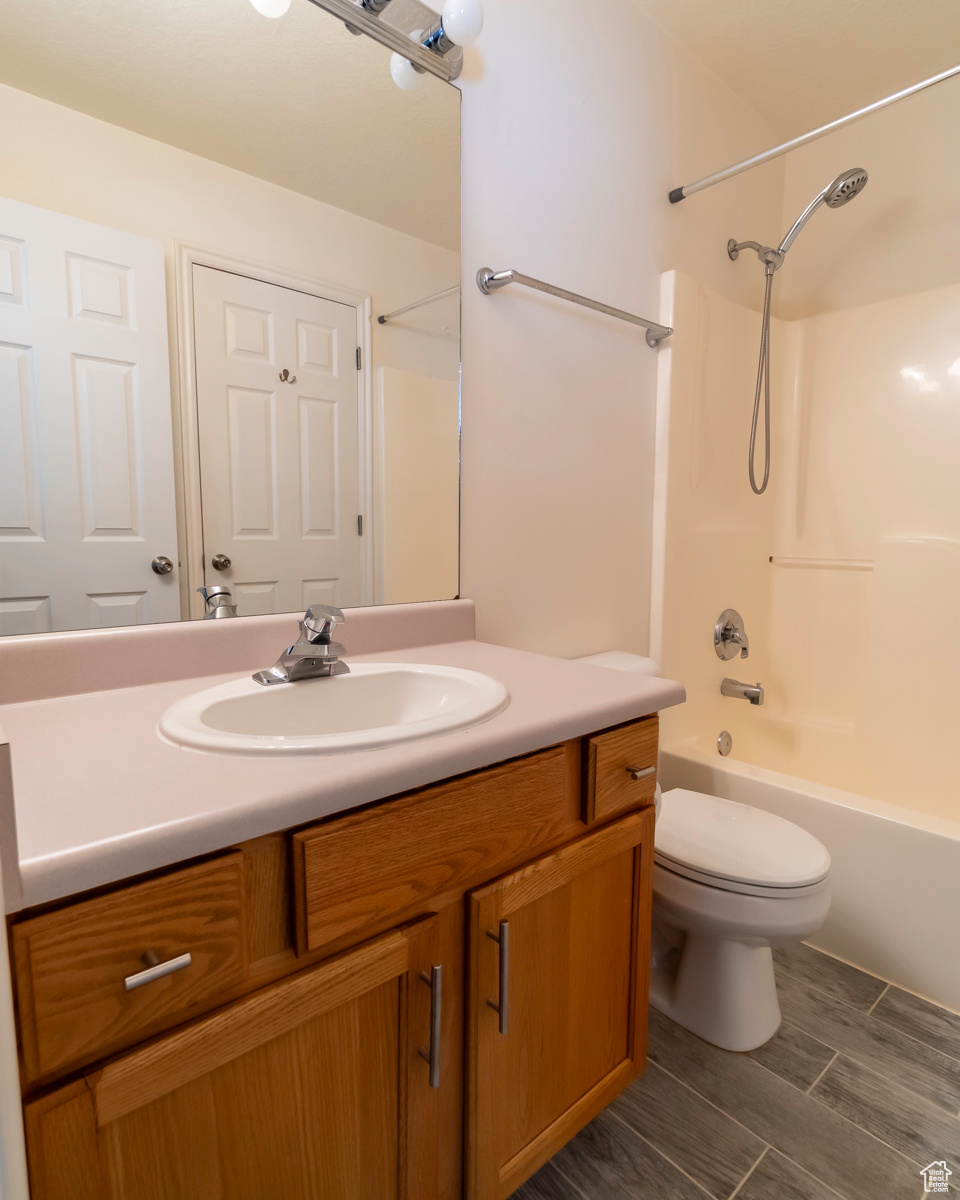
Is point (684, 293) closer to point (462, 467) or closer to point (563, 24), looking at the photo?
point (563, 24)

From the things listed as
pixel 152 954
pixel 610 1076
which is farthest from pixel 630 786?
pixel 152 954

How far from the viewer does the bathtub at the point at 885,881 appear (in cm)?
141

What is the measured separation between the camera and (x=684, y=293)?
173 cm

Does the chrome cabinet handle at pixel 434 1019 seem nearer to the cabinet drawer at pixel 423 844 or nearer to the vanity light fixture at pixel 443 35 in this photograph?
the cabinet drawer at pixel 423 844

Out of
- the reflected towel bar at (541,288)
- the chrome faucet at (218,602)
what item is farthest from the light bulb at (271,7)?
the chrome faucet at (218,602)

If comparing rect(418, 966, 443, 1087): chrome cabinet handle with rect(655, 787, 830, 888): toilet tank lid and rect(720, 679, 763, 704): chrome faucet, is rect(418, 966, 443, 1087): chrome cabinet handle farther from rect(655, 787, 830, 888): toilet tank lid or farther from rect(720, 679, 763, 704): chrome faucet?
rect(720, 679, 763, 704): chrome faucet

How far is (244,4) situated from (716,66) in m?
1.40

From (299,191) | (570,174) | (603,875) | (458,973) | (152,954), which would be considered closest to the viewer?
(152,954)

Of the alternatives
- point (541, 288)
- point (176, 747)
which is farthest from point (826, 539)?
point (176, 747)

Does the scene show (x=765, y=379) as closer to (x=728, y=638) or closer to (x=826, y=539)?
(x=826, y=539)

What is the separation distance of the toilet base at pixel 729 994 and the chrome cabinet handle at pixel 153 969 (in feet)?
3.61

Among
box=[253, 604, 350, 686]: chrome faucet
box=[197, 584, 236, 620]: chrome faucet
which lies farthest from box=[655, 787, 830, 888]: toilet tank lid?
box=[197, 584, 236, 620]: chrome faucet

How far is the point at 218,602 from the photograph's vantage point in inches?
40.1

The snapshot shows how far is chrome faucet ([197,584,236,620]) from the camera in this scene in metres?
1.00
